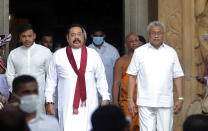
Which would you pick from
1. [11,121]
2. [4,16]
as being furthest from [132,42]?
[11,121]

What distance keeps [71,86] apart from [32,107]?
2.61 m

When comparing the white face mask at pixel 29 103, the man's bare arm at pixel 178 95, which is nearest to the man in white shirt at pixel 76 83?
the man's bare arm at pixel 178 95

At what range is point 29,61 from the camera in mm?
8133

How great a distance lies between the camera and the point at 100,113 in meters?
3.89

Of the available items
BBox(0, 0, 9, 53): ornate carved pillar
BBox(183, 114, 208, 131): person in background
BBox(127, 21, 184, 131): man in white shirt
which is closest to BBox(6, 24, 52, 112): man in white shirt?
BBox(0, 0, 9, 53): ornate carved pillar

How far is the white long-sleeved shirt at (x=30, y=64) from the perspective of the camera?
809 centimetres

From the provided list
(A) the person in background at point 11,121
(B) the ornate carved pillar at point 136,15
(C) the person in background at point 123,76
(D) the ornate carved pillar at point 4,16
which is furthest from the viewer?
(B) the ornate carved pillar at point 136,15

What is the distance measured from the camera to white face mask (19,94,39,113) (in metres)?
4.77

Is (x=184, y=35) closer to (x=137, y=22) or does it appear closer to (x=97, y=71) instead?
(x=137, y=22)

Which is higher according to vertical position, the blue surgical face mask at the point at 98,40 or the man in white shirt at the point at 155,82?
the blue surgical face mask at the point at 98,40

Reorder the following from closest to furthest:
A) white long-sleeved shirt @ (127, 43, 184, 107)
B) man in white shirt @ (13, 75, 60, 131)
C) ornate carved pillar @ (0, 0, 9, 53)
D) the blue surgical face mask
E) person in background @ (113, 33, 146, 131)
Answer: man in white shirt @ (13, 75, 60, 131)
white long-sleeved shirt @ (127, 43, 184, 107)
person in background @ (113, 33, 146, 131)
ornate carved pillar @ (0, 0, 9, 53)
the blue surgical face mask

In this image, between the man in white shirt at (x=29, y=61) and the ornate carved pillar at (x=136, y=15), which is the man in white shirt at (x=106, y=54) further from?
the man in white shirt at (x=29, y=61)

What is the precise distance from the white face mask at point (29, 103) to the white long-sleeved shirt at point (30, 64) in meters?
3.18

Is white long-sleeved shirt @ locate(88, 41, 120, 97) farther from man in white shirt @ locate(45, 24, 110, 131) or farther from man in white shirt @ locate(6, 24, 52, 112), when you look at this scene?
man in white shirt @ locate(45, 24, 110, 131)
